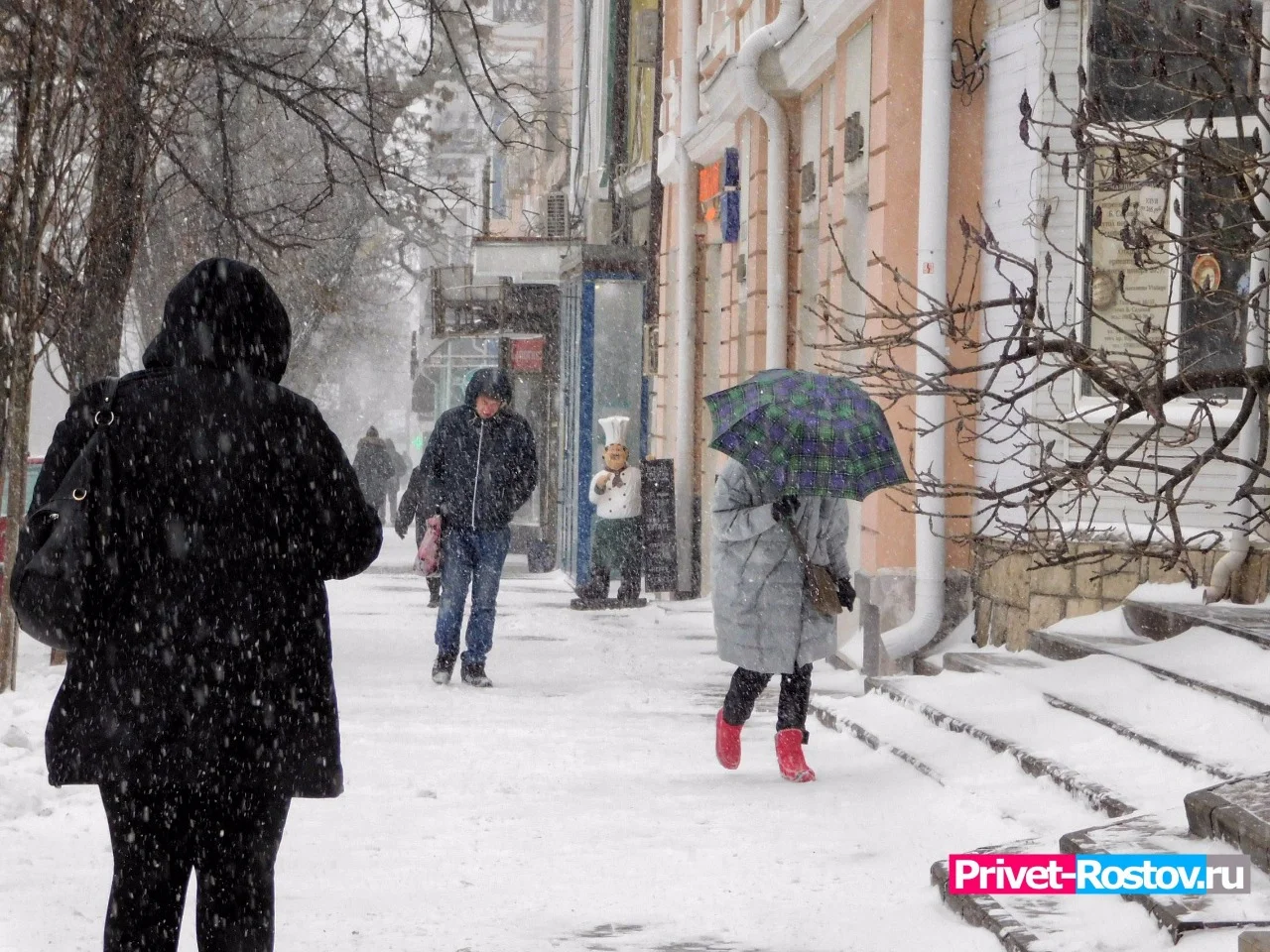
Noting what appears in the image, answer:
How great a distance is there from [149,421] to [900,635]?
754 centimetres

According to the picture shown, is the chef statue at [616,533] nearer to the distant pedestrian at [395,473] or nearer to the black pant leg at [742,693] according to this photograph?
the black pant leg at [742,693]

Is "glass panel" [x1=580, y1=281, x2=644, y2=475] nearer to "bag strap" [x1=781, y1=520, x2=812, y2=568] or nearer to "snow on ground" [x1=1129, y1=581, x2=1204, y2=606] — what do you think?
"snow on ground" [x1=1129, y1=581, x2=1204, y2=606]

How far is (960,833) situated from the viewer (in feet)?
21.3

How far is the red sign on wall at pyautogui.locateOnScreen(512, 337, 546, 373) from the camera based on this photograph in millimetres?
25703

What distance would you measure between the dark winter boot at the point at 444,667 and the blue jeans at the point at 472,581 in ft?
0.11

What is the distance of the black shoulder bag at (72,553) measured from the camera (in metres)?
3.60

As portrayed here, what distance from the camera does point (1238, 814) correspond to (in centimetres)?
509

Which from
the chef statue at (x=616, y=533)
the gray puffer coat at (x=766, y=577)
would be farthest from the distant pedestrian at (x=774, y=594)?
the chef statue at (x=616, y=533)

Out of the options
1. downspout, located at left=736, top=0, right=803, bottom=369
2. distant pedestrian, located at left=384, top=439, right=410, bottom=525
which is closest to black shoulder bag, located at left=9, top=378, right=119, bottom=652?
downspout, located at left=736, top=0, right=803, bottom=369

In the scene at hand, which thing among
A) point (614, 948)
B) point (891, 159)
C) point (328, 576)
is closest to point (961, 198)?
point (891, 159)

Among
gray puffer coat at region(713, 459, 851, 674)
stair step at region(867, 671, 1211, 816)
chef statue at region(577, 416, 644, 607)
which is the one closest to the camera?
stair step at region(867, 671, 1211, 816)

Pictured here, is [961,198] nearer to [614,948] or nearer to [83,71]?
[83,71]

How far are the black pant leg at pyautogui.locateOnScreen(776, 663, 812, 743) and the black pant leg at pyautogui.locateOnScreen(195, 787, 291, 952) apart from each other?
4155mm

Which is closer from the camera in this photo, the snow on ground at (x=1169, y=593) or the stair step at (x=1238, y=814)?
the stair step at (x=1238, y=814)
